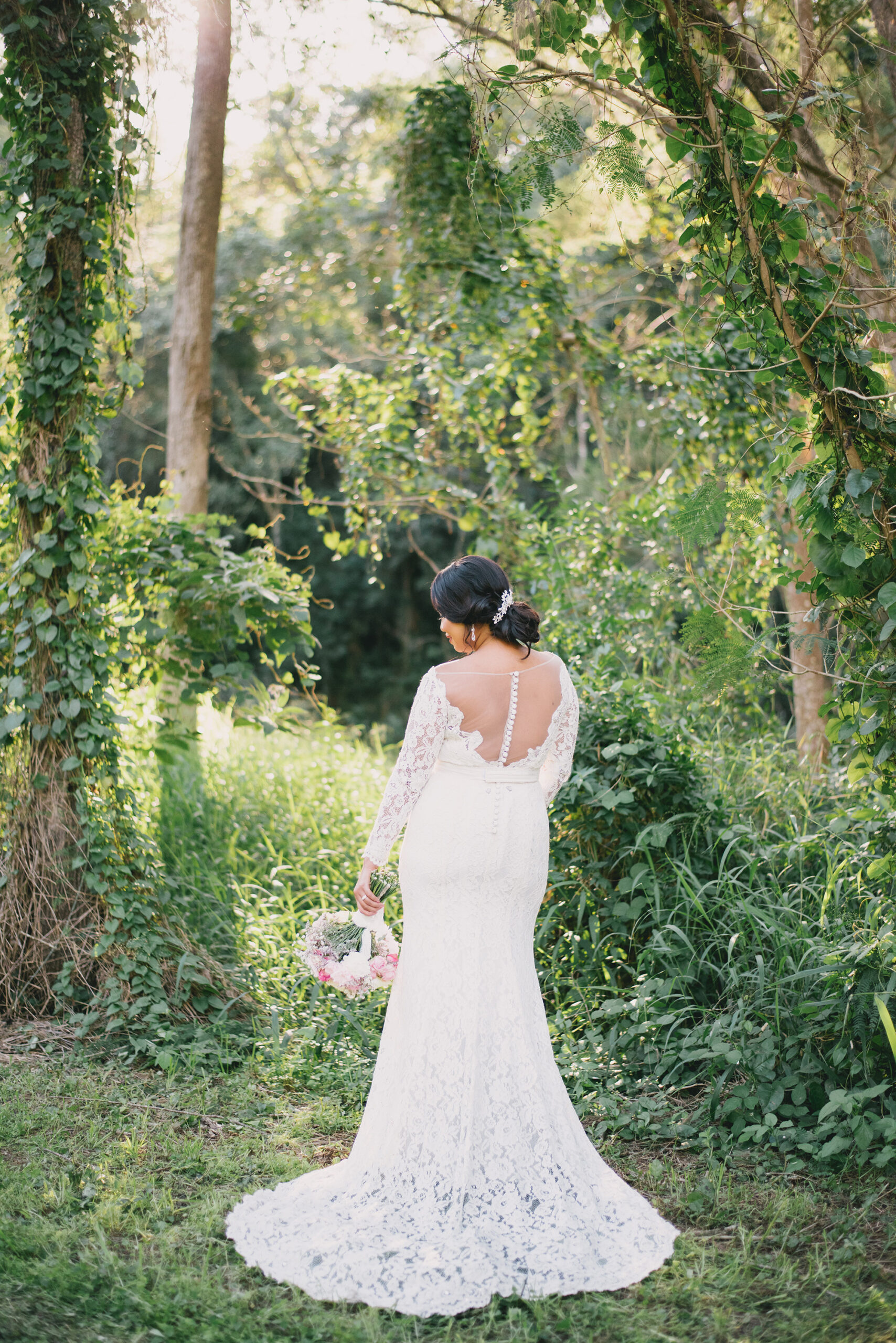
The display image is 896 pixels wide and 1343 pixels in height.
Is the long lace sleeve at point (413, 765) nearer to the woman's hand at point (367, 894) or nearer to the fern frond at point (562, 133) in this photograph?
the woman's hand at point (367, 894)

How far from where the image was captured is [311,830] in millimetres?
6152

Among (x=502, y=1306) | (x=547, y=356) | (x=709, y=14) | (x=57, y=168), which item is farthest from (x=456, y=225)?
(x=502, y=1306)

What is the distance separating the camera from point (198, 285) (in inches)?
295

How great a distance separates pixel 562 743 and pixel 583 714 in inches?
53.6

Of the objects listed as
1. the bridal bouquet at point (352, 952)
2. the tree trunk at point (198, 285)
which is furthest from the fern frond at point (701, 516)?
the tree trunk at point (198, 285)

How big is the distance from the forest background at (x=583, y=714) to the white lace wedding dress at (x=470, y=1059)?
0.21m

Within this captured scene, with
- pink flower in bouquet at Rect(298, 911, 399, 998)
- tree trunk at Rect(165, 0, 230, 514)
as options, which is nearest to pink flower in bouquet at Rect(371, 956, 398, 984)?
pink flower in bouquet at Rect(298, 911, 399, 998)

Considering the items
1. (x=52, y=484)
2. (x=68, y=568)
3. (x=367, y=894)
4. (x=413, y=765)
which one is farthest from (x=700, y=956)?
(x=52, y=484)

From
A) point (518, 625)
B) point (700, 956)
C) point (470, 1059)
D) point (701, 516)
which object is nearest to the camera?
point (470, 1059)

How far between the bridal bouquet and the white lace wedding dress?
0.09 metres

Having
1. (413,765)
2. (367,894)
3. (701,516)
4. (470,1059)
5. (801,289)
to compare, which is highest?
(801,289)

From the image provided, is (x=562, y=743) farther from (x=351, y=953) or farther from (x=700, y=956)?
(x=700, y=956)

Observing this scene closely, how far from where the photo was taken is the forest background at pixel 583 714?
2996mm

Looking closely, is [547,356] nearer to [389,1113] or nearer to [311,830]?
[311,830]
